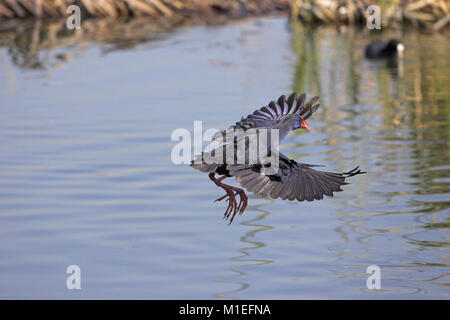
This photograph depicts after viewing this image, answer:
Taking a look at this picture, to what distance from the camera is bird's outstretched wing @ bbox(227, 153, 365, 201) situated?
5.84 meters

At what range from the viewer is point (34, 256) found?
7258 millimetres

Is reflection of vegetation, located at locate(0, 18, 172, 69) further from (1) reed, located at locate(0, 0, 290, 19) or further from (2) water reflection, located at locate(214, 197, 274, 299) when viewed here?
(2) water reflection, located at locate(214, 197, 274, 299)

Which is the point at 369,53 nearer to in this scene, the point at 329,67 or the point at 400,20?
the point at 329,67

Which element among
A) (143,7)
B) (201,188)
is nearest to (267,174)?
(201,188)

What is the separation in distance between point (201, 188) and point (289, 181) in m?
3.26

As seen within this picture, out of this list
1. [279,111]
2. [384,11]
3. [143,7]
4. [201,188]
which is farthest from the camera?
[143,7]

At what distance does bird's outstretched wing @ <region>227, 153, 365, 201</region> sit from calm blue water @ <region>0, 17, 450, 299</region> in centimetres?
95

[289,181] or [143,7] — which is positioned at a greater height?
[143,7]

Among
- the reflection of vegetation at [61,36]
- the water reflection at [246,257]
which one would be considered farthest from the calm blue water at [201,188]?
the reflection of vegetation at [61,36]

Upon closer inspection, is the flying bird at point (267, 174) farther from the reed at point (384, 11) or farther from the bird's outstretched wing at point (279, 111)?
the reed at point (384, 11)

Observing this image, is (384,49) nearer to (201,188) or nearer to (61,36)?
(61,36)

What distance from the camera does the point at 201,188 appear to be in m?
9.17

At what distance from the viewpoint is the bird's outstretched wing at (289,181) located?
5843 millimetres

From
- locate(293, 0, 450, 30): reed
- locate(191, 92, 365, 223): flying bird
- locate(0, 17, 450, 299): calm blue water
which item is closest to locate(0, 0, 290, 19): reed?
locate(293, 0, 450, 30): reed
